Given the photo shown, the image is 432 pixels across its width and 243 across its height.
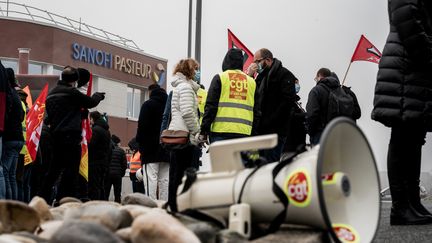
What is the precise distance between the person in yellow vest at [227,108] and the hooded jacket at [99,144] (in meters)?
4.44

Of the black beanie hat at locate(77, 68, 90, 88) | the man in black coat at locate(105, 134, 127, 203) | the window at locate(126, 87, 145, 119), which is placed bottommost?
the man in black coat at locate(105, 134, 127, 203)

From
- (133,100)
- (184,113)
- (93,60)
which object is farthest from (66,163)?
(133,100)

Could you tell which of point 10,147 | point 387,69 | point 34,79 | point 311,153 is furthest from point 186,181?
point 34,79

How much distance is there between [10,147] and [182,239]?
5.44 metres

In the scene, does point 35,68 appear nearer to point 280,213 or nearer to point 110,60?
point 110,60

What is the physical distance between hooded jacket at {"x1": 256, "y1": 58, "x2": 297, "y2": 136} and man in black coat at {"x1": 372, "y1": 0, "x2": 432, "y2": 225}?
8.64 ft

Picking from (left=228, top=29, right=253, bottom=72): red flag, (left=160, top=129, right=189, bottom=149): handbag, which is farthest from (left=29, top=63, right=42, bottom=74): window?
(left=160, top=129, right=189, bottom=149): handbag

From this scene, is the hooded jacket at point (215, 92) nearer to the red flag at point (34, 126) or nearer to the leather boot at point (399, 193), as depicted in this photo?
the leather boot at point (399, 193)

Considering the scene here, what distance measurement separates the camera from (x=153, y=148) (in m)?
9.05

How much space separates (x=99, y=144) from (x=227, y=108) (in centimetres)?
473

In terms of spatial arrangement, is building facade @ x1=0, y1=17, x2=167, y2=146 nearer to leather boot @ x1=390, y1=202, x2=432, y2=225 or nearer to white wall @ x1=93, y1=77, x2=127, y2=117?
white wall @ x1=93, y1=77, x2=127, y2=117

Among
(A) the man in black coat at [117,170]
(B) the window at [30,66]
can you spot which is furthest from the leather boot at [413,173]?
(B) the window at [30,66]

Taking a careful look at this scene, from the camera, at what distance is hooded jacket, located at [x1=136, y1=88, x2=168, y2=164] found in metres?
8.97

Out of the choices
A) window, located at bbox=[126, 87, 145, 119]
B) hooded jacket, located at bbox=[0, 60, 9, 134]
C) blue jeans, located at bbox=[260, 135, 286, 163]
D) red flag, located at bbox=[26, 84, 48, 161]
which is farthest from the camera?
window, located at bbox=[126, 87, 145, 119]
